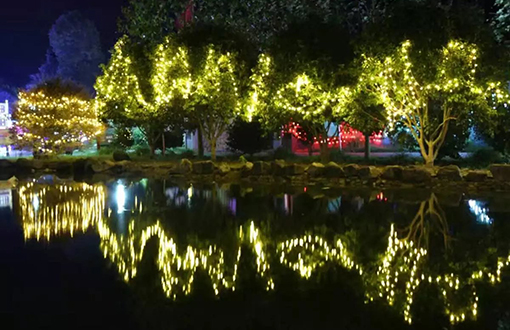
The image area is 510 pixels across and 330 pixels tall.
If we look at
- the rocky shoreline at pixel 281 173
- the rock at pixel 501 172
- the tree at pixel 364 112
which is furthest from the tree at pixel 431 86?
the rock at pixel 501 172

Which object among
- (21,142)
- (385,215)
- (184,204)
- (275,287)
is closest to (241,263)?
(275,287)

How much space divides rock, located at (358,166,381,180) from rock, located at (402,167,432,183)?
3.33 ft

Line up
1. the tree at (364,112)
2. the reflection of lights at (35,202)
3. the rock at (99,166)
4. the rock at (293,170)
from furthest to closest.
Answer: the rock at (99,166) → the tree at (364,112) → the rock at (293,170) → the reflection of lights at (35,202)

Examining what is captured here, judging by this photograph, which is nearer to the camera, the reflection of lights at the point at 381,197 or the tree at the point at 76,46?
the reflection of lights at the point at 381,197

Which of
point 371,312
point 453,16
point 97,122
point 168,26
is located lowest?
point 371,312

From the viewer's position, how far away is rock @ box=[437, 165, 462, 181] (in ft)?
56.4

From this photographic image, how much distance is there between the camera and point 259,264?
320 inches

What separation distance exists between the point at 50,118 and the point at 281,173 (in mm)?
16355

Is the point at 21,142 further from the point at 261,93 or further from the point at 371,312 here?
the point at 371,312

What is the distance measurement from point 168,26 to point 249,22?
5346 mm

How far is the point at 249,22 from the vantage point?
3806 cm

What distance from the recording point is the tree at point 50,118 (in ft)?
102

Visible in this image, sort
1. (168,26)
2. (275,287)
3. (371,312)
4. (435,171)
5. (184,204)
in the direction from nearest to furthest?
1. (371,312)
2. (275,287)
3. (184,204)
4. (435,171)
5. (168,26)

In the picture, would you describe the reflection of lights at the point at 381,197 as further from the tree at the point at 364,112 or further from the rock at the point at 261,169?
the tree at the point at 364,112
